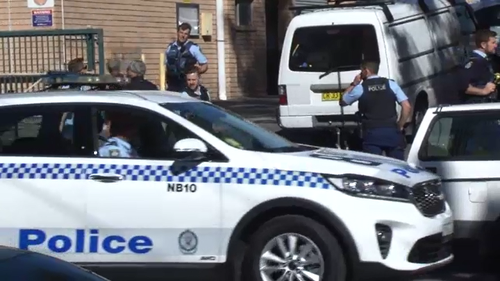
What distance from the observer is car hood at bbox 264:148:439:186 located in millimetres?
8109

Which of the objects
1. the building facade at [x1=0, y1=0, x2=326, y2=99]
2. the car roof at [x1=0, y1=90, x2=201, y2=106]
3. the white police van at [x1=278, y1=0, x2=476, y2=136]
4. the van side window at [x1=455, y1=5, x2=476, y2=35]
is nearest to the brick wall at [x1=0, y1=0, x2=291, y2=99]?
the building facade at [x1=0, y1=0, x2=326, y2=99]

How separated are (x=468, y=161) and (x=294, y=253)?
1995 millimetres

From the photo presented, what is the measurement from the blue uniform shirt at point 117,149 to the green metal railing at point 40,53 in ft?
26.1

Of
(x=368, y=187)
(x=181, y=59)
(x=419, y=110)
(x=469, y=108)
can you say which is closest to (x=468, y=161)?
(x=469, y=108)

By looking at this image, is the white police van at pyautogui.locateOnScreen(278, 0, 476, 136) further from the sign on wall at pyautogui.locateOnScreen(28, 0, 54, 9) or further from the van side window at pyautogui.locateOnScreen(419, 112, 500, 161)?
the van side window at pyautogui.locateOnScreen(419, 112, 500, 161)

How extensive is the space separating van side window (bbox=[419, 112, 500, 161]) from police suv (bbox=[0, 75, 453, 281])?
95 cm

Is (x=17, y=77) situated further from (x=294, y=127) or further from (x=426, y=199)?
(x=426, y=199)

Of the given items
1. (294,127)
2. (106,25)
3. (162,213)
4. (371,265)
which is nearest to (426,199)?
(371,265)

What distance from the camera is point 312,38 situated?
17000 millimetres

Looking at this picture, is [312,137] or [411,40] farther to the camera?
[312,137]

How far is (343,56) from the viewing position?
16.7m

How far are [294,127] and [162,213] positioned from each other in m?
9.03

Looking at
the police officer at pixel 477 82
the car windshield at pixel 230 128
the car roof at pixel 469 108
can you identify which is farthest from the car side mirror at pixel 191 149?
the police officer at pixel 477 82

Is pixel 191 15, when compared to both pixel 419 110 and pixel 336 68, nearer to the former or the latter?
pixel 419 110
